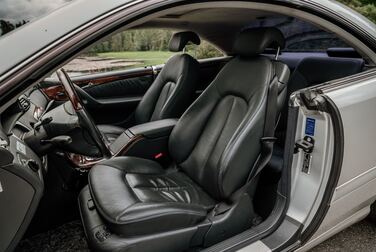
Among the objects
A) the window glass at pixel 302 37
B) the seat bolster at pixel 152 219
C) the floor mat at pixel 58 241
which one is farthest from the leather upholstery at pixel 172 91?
the seat bolster at pixel 152 219

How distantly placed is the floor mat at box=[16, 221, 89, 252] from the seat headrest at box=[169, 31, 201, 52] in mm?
1398

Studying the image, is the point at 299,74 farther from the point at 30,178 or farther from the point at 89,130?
the point at 30,178

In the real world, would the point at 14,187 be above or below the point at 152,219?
above

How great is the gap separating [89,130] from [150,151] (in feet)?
1.25

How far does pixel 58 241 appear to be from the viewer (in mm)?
1968

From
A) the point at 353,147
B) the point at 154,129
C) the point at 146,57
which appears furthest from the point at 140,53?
the point at 353,147

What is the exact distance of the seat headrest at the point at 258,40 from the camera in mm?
1572

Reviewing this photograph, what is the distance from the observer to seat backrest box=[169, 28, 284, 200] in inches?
56.8

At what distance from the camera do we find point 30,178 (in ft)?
4.26

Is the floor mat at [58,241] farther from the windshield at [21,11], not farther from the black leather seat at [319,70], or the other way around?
the black leather seat at [319,70]

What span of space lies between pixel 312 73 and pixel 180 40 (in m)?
0.95

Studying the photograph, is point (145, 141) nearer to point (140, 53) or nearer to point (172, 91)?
point (172, 91)

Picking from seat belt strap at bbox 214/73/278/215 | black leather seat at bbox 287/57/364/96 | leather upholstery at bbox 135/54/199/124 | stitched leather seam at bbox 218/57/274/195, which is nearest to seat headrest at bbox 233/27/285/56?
seat belt strap at bbox 214/73/278/215

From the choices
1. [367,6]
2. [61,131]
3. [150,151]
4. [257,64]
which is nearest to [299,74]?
[257,64]
